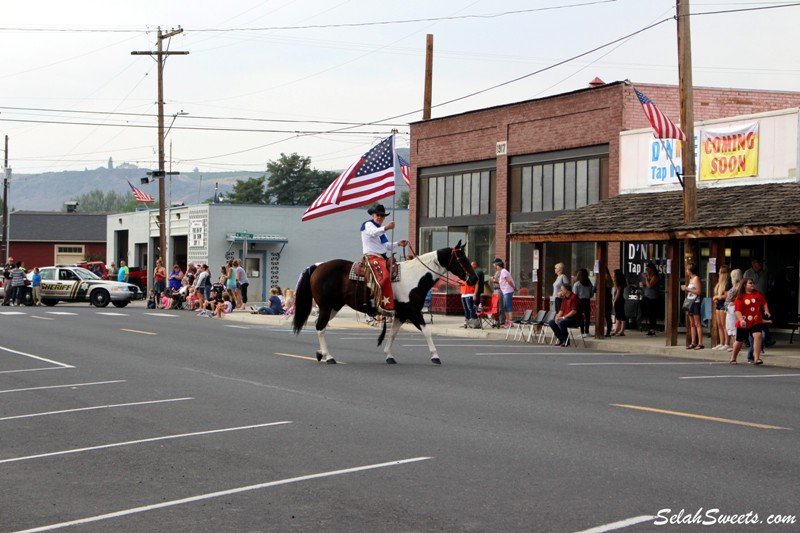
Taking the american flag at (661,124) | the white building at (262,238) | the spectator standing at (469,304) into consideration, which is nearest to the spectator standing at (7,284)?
the white building at (262,238)

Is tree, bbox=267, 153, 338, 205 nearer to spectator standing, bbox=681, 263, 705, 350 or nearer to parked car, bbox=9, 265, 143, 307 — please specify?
parked car, bbox=9, 265, 143, 307

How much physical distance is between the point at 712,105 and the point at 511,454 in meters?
24.1

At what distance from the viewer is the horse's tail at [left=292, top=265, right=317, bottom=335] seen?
18.7m

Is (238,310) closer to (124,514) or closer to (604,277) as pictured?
(604,277)

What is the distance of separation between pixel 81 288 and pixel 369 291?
29754 mm

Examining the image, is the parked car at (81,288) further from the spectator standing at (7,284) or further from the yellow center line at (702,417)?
the yellow center line at (702,417)

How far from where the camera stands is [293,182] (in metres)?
132

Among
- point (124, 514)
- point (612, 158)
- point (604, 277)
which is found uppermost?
point (612, 158)

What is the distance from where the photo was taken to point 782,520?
7.11 m

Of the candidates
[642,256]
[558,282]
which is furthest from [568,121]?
[558,282]

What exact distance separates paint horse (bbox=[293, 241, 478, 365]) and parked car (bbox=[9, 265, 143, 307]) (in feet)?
90.7

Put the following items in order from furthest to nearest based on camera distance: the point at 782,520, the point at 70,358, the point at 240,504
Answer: the point at 70,358, the point at 240,504, the point at 782,520

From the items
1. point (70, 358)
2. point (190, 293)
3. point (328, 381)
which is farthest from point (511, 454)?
point (190, 293)

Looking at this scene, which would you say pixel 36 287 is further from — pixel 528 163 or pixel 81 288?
pixel 528 163
